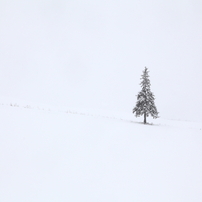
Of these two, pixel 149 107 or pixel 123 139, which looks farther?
pixel 149 107

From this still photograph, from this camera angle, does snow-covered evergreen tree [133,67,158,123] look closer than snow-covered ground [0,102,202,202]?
No

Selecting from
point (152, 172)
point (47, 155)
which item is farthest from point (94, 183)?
point (152, 172)

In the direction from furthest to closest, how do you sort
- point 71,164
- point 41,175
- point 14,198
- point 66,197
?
point 71,164
point 41,175
point 66,197
point 14,198

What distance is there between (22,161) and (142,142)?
700cm

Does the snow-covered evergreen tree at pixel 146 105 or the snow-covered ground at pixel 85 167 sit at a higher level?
the snow-covered evergreen tree at pixel 146 105

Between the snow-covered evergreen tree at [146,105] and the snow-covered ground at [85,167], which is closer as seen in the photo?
the snow-covered ground at [85,167]

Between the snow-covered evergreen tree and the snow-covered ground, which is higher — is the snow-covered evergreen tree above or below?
above

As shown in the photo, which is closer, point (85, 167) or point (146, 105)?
point (85, 167)

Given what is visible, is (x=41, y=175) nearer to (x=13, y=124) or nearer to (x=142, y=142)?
(x=13, y=124)

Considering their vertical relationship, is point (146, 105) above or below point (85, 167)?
above

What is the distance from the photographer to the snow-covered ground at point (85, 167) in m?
4.86

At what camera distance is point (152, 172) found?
645 centimetres

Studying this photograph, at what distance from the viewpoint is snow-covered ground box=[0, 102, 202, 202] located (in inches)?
191

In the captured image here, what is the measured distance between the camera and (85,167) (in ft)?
19.9
